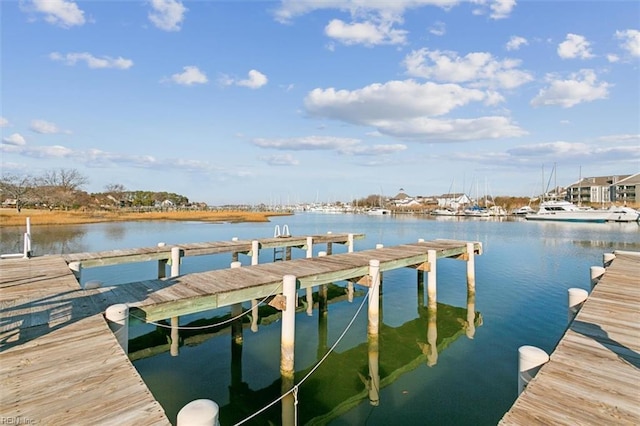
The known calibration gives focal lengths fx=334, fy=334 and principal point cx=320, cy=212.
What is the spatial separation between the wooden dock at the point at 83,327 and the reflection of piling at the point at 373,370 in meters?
1.97

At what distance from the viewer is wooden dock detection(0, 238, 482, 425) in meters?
3.80

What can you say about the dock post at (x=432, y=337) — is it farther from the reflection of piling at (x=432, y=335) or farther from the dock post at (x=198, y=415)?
the dock post at (x=198, y=415)

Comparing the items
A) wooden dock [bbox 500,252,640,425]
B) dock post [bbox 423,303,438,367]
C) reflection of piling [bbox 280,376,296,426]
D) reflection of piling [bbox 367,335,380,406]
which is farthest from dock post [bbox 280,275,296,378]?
wooden dock [bbox 500,252,640,425]

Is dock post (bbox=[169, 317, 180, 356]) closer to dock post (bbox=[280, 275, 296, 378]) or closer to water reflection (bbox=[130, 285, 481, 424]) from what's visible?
water reflection (bbox=[130, 285, 481, 424])

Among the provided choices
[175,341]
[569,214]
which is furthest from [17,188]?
[569,214]

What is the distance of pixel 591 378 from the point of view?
183 inches

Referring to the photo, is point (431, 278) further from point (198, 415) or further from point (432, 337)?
point (198, 415)

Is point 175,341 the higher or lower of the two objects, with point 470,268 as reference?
lower

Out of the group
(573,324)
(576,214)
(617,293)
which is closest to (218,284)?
(573,324)

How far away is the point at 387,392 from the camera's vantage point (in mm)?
8164

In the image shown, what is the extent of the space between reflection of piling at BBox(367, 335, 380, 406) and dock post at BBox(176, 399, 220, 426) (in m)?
5.35

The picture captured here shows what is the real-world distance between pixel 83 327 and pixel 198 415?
4.00m

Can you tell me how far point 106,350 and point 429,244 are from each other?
574 inches

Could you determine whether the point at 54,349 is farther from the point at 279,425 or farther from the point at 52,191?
the point at 52,191
